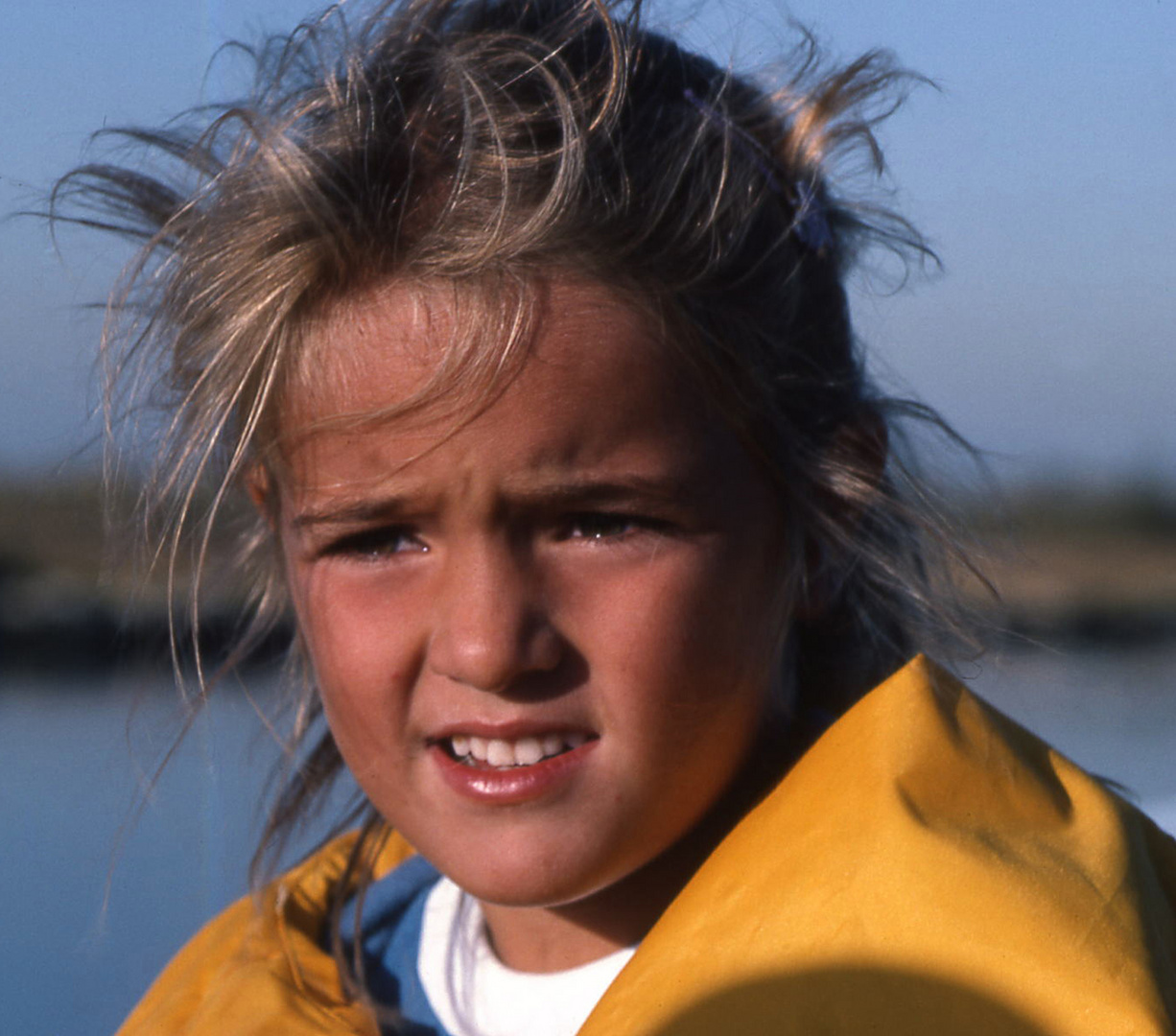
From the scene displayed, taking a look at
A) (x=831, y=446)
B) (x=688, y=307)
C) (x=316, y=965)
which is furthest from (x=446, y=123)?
(x=316, y=965)

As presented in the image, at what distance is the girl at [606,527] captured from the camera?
87cm

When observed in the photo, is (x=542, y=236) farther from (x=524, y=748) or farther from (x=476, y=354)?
(x=524, y=748)

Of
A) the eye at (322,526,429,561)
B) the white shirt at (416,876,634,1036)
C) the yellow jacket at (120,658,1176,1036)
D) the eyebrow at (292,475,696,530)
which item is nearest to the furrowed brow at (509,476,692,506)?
the eyebrow at (292,475,696,530)

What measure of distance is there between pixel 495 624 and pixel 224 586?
0.61m

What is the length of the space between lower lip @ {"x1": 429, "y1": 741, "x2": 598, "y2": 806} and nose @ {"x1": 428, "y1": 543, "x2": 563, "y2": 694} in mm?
71

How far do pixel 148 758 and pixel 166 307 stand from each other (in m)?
0.45

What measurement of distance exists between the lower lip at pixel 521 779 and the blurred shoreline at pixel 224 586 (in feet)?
1.09

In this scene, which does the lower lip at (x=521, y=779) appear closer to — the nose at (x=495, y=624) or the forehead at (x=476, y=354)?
the nose at (x=495, y=624)

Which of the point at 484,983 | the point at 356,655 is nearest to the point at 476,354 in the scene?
the point at 356,655

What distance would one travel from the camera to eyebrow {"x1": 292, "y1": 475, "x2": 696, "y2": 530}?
95 centimetres

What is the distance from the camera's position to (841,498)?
114 cm

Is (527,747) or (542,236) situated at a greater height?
(542,236)

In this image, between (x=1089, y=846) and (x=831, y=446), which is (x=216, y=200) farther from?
(x=1089, y=846)

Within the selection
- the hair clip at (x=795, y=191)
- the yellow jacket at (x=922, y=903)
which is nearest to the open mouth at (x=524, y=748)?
the yellow jacket at (x=922, y=903)
